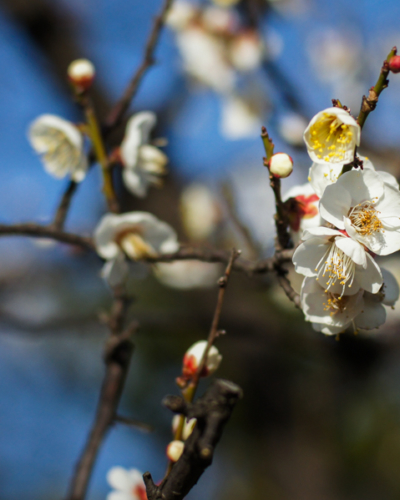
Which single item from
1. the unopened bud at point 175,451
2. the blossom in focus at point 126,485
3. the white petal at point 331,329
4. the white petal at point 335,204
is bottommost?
the blossom in focus at point 126,485

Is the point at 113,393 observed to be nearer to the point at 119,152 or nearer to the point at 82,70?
the point at 119,152

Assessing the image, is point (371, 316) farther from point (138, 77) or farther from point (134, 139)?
point (138, 77)

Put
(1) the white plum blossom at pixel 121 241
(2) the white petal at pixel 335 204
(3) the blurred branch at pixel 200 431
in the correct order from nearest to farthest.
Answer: (3) the blurred branch at pixel 200 431, (2) the white petal at pixel 335 204, (1) the white plum blossom at pixel 121 241

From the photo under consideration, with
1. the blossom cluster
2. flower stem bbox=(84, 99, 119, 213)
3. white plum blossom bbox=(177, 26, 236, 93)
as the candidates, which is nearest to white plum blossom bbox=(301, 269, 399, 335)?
the blossom cluster

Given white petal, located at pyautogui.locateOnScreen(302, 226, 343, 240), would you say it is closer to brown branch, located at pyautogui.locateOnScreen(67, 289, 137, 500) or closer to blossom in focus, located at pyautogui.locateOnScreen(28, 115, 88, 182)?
brown branch, located at pyautogui.locateOnScreen(67, 289, 137, 500)

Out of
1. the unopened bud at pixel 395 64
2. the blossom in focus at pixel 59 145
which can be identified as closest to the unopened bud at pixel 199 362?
the unopened bud at pixel 395 64

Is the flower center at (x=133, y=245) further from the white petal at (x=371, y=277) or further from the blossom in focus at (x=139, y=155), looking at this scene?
the white petal at (x=371, y=277)

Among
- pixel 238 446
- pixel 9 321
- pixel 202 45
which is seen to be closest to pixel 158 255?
pixel 9 321
